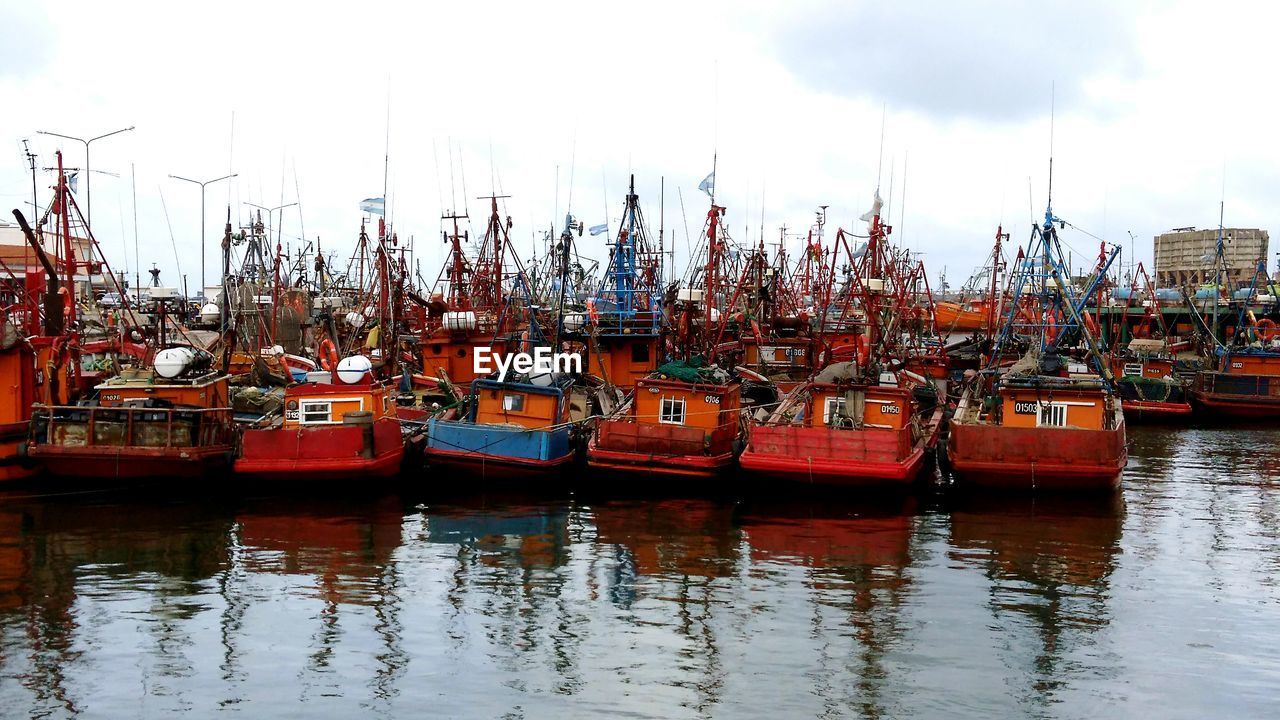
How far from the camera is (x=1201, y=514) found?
25641mm

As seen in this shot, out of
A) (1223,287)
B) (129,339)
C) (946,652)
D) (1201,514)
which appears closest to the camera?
(946,652)

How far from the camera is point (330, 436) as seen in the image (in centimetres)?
2555

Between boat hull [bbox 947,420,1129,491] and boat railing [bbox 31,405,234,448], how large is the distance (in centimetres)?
1894

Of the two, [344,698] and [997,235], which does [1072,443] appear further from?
[997,235]

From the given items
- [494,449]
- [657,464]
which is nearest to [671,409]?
[657,464]

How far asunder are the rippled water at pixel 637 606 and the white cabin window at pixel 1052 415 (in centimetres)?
203

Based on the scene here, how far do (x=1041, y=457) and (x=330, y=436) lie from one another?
17.3m

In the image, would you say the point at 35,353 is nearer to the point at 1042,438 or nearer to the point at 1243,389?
the point at 1042,438

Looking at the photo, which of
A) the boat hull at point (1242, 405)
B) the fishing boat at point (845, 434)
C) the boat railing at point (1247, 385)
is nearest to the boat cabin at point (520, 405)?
the fishing boat at point (845, 434)

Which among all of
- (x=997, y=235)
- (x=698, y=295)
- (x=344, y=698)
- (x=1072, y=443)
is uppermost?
(x=997, y=235)

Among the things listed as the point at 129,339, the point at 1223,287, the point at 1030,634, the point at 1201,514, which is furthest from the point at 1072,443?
the point at 1223,287

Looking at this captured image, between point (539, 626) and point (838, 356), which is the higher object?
point (838, 356)

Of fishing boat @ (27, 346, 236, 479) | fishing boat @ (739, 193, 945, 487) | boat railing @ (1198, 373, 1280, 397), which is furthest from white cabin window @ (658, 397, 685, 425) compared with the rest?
boat railing @ (1198, 373, 1280, 397)

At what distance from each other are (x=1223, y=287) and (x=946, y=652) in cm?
7283
